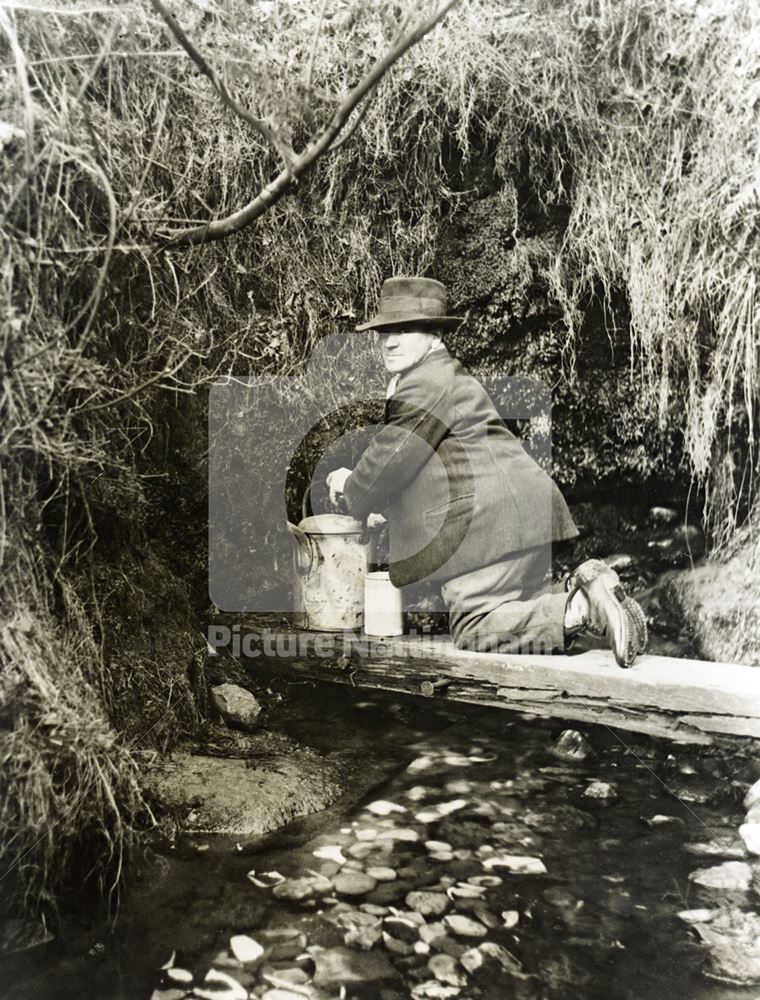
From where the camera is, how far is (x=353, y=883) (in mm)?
1965

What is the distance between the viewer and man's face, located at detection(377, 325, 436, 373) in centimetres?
303

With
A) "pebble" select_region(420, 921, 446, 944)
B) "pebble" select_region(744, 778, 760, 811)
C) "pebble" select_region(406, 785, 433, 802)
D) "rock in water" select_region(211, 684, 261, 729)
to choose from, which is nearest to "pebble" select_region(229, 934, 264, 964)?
"pebble" select_region(420, 921, 446, 944)

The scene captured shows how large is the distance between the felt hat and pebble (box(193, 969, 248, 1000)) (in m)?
2.05

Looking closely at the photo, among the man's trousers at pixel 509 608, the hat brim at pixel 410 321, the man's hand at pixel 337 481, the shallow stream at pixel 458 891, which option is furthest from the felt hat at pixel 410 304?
the shallow stream at pixel 458 891

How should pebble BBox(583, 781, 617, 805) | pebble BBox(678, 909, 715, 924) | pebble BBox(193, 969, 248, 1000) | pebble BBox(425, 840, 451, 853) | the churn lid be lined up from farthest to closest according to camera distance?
the churn lid, pebble BBox(583, 781, 617, 805), pebble BBox(425, 840, 451, 853), pebble BBox(678, 909, 715, 924), pebble BBox(193, 969, 248, 1000)

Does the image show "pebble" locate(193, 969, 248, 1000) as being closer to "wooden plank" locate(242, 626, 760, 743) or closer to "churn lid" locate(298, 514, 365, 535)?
"wooden plank" locate(242, 626, 760, 743)

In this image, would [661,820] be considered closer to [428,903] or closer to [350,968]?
[428,903]

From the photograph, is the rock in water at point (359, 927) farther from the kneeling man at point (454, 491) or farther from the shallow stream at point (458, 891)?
the kneeling man at point (454, 491)

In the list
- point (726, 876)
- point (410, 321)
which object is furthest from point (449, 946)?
point (410, 321)

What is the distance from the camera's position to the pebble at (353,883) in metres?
1.94

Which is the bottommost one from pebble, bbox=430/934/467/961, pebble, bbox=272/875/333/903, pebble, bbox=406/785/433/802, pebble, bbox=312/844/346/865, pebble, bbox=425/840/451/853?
pebble, bbox=430/934/467/961

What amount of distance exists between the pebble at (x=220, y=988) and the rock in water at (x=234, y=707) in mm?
927

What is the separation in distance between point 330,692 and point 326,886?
1.06 metres

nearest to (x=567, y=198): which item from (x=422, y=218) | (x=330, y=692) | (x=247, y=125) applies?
(x=422, y=218)
